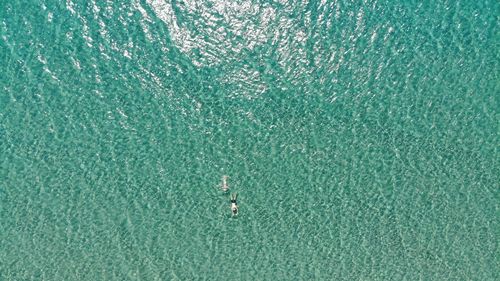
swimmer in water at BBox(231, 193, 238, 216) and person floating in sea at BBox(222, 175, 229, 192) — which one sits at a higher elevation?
person floating in sea at BBox(222, 175, 229, 192)

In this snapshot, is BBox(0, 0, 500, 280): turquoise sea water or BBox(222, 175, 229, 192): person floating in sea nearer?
BBox(0, 0, 500, 280): turquoise sea water

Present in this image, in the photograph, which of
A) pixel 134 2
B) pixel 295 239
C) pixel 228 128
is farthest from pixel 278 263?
pixel 134 2

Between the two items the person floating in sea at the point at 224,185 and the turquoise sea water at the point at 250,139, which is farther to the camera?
the person floating in sea at the point at 224,185

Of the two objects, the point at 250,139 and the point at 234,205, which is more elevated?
the point at 250,139

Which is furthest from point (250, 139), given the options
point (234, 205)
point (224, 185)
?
point (234, 205)

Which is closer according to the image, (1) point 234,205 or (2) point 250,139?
(1) point 234,205

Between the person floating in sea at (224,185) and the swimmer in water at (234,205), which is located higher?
the person floating in sea at (224,185)

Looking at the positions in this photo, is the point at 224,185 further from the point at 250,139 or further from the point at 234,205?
the point at 250,139

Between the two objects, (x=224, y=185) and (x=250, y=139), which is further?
(x=250, y=139)

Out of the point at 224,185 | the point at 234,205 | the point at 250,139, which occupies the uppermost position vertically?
the point at 250,139
